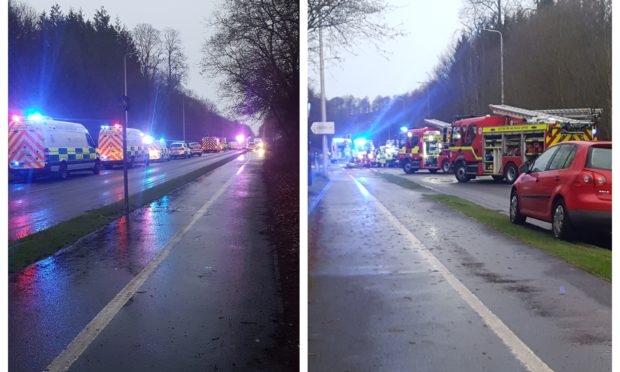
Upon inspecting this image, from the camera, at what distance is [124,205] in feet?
8.48

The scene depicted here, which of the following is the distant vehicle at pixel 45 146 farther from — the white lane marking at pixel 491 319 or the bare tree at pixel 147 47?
the white lane marking at pixel 491 319

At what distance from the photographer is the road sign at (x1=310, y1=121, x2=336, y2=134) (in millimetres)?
3287

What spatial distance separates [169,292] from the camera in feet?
8.32

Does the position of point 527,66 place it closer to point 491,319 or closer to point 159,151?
point 491,319

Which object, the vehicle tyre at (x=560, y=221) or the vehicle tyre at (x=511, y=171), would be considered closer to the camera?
the vehicle tyre at (x=560, y=221)

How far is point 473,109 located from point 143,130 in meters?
2.95

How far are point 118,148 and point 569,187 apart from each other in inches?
158

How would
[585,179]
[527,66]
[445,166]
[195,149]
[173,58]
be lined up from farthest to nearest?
[445,166], [585,179], [527,66], [195,149], [173,58]

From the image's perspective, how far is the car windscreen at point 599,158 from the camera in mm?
4195

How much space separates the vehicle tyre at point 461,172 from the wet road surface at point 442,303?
7716 mm

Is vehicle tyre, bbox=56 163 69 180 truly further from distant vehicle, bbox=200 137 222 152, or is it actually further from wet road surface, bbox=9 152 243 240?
distant vehicle, bbox=200 137 222 152

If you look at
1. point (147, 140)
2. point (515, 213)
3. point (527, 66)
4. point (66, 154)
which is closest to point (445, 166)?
point (515, 213)

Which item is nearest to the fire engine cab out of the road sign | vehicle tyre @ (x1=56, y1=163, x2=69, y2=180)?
Answer: the road sign

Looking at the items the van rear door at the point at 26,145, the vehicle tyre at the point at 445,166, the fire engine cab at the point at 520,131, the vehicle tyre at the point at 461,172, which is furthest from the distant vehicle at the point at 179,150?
the vehicle tyre at the point at 445,166
